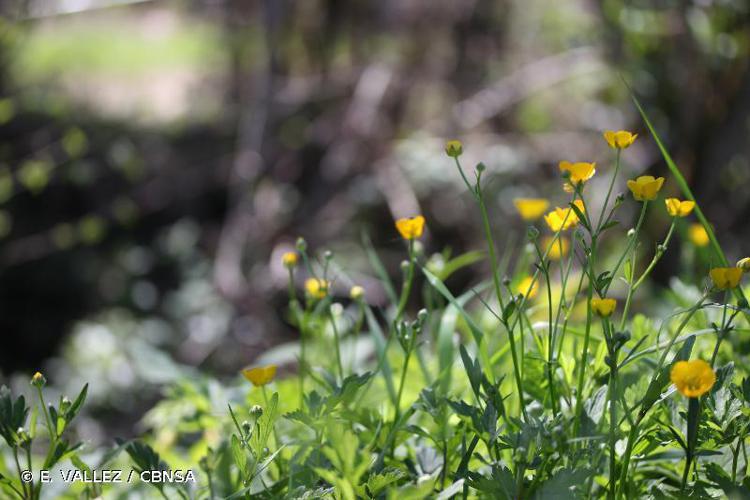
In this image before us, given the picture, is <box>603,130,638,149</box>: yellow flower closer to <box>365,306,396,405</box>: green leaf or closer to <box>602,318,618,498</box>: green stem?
<box>602,318,618,498</box>: green stem

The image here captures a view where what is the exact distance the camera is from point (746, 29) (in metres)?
2.25

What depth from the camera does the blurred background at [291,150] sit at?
235 centimetres

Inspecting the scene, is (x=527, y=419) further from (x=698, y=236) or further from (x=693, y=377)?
(x=698, y=236)

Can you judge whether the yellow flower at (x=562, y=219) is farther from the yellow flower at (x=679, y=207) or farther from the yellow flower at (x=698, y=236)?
the yellow flower at (x=698, y=236)

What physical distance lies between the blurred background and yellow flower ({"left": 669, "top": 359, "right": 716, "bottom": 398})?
1791 millimetres

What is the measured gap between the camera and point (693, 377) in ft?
1.74

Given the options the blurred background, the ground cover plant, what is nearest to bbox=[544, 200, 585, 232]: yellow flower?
the ground cover plant

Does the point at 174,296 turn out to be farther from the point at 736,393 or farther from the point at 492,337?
the point at 736,393

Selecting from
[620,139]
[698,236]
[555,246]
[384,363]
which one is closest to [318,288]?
[384,363]

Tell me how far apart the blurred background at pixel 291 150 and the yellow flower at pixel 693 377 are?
5.88ft

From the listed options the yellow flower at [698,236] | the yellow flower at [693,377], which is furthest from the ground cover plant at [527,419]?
the yellow flower at [698,236]

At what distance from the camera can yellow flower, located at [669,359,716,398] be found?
527 millimetres

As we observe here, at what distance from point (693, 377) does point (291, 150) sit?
271 cm

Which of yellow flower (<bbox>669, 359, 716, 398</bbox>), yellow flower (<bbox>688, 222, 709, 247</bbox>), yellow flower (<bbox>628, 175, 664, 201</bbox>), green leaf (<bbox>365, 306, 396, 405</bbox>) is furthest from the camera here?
yellow flower (<bbox>688, 222, 709, 247</bbox>)
